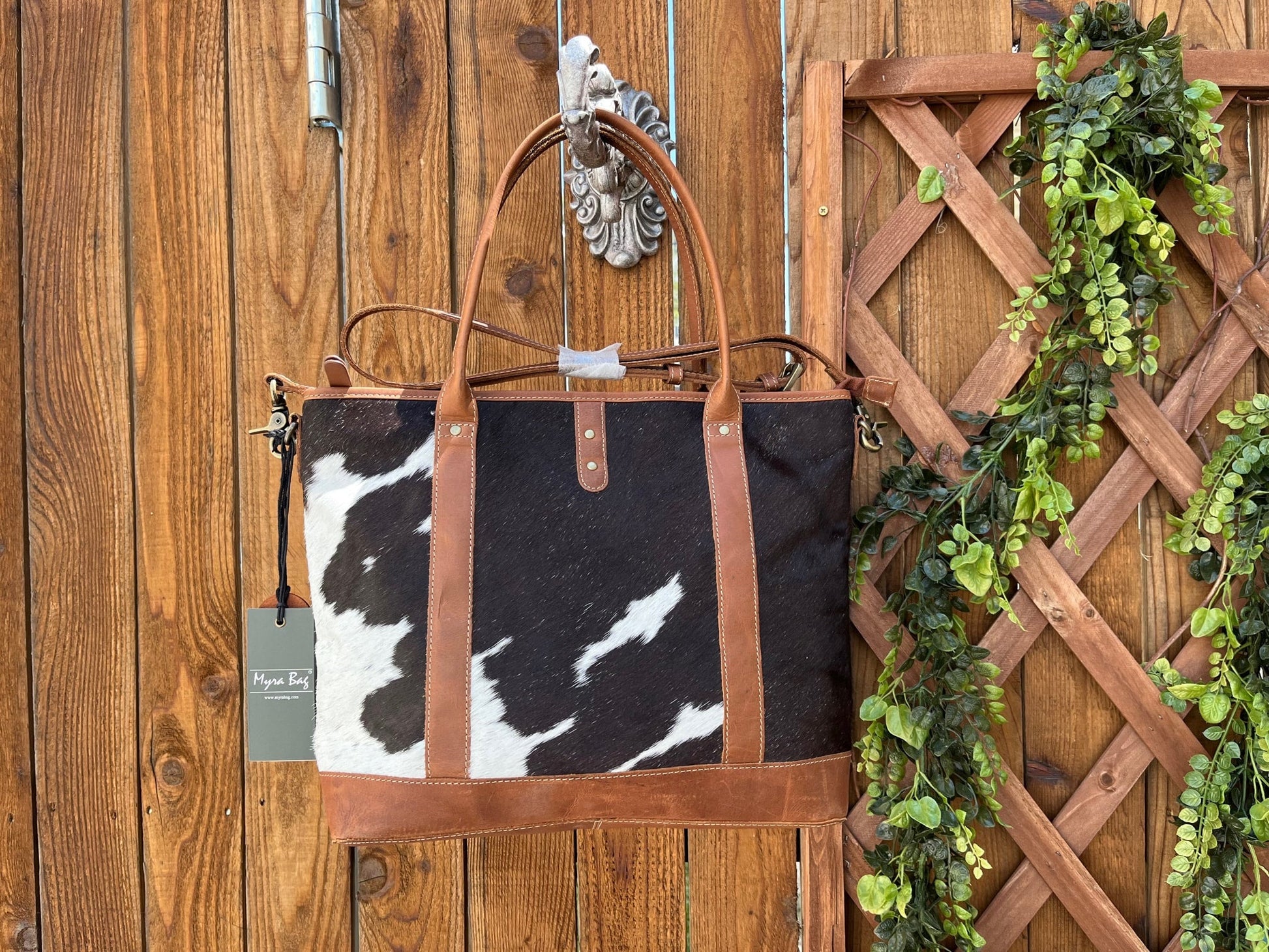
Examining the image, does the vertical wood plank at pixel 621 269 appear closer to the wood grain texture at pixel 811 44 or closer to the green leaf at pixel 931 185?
the wood grain texture at pixel 811 44

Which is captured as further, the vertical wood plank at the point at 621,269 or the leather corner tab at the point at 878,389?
the vertical wood plank at the point at 621,269

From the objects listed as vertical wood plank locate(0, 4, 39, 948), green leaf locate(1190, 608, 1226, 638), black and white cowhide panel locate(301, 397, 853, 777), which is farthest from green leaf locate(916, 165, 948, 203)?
vertical wood plank locate(0, 4, 39, 948)

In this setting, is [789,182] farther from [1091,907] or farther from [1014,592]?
[1091,907]

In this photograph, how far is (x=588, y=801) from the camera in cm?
77

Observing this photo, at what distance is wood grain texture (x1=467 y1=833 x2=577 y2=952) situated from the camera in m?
0.99


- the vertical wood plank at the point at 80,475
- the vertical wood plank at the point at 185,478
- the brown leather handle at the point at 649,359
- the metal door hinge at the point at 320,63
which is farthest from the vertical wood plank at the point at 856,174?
the vertical wood plank at the point at 80,475

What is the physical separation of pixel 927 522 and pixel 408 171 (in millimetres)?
824

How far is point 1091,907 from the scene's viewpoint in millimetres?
938

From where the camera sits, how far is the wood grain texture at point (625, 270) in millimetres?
984

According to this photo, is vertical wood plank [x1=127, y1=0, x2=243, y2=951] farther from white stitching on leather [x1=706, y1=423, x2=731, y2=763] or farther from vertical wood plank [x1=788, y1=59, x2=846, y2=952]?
vertical wood plank [x1=788, y1=59, x2=846, y2=952]

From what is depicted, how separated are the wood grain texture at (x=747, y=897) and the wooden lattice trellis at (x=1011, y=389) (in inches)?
3.9

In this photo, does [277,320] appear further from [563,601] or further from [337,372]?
[563,601]

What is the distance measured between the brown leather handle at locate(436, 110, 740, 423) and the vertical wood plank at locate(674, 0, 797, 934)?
0.68 ft

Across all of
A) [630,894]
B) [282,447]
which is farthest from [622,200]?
[630,894]
